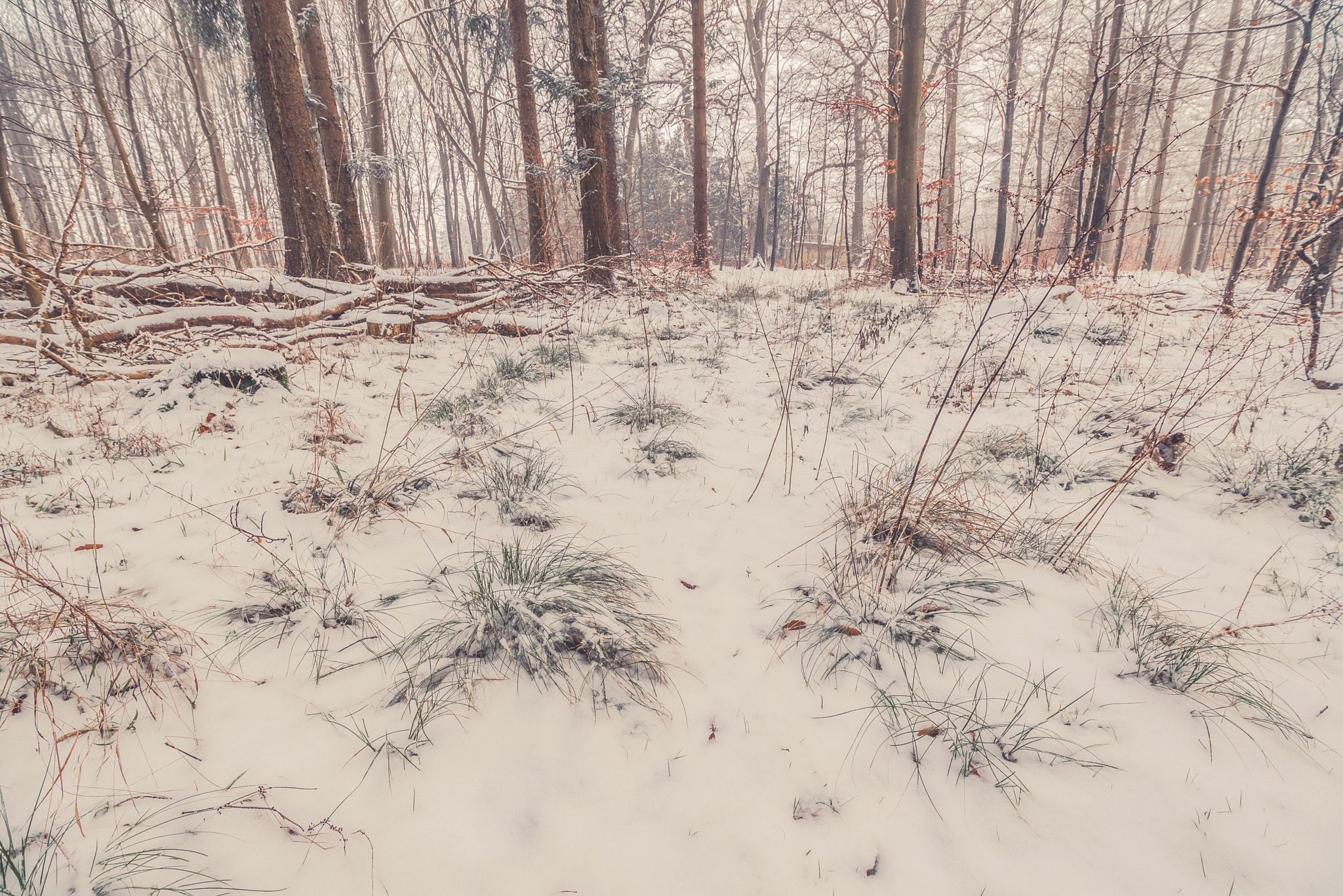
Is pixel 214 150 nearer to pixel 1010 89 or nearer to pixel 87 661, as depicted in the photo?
pixel 87 661

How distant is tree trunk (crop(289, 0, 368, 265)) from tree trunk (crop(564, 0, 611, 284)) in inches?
132

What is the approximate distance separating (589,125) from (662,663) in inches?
317

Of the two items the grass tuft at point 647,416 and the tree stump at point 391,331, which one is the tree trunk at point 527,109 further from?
the grass tuft at point 647,416

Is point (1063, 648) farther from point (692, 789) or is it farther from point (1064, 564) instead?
point (692, 789)

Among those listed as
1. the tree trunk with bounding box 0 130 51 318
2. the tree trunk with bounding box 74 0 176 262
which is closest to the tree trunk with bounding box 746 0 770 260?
the tree trunk with bounding box 74 0 176 262

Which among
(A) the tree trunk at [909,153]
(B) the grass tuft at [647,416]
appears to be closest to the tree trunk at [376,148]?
(B) the grass tuft at [647,416]

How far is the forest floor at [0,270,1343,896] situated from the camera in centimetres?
109

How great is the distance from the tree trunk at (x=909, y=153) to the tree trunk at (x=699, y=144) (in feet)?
12.5

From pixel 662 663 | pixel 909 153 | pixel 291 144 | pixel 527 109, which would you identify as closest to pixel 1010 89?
pixel 909 153

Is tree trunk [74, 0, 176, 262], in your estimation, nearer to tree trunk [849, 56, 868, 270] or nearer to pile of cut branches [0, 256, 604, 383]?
pile of cut branches [0, 256, 604, 383]

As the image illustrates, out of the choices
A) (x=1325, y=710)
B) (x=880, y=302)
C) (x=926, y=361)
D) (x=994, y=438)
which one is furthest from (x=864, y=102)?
(x=1325, y=710)

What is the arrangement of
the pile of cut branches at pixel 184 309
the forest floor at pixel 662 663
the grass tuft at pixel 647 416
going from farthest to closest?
the pile of cut branches at pixel 184 309
the grass tuft at pixel 647 416
the forest floor at pixel 662 663

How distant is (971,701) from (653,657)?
92 cm

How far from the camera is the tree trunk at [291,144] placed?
557 cm
